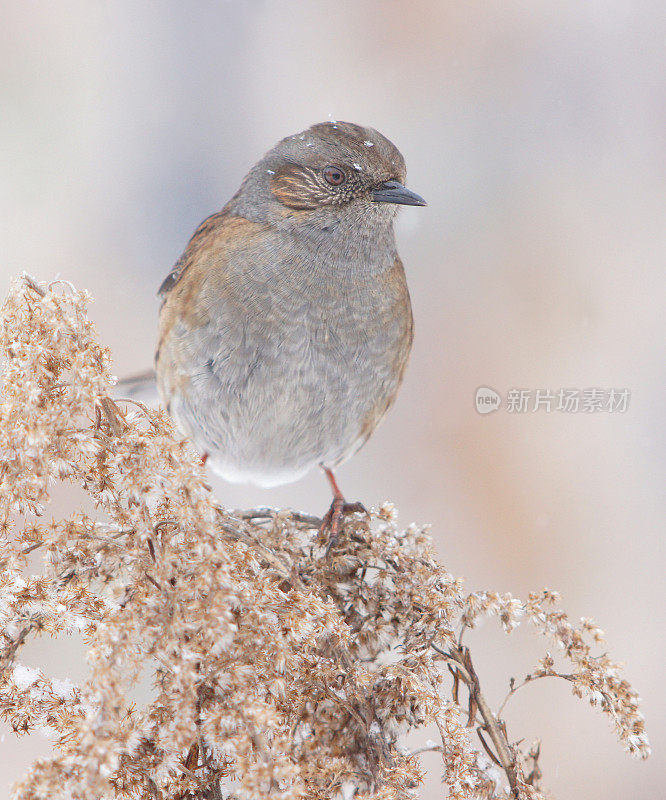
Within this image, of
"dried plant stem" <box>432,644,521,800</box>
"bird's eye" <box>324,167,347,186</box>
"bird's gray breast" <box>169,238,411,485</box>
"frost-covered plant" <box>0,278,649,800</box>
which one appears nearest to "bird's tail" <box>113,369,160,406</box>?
"bird's gray breast" <box>169,238,411,485</box>

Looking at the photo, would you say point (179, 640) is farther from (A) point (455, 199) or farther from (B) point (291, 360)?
(A) point (455, 199)

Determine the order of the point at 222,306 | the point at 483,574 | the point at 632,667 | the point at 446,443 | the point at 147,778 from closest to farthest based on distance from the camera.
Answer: the point at 147,778
the point at 222,306
the point at 632,667
the point at 483,574
the point at 446,443

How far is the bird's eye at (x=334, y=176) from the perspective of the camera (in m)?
2.16

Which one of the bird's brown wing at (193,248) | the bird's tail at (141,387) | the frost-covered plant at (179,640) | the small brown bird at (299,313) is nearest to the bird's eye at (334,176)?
the small brown bird at (299,313)

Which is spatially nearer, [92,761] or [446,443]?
[92,761]

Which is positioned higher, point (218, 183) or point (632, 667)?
point (218, 183)

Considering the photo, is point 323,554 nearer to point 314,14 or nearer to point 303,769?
point 303,769

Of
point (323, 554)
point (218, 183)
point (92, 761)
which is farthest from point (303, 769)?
point (218, 183)

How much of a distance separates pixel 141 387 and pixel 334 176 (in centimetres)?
106

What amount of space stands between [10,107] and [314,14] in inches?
58.9

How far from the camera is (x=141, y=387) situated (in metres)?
2.72

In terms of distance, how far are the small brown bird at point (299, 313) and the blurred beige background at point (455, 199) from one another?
117 cm

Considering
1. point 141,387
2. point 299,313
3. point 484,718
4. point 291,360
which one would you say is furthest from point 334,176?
point 484,718

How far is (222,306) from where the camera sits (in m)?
2.13
